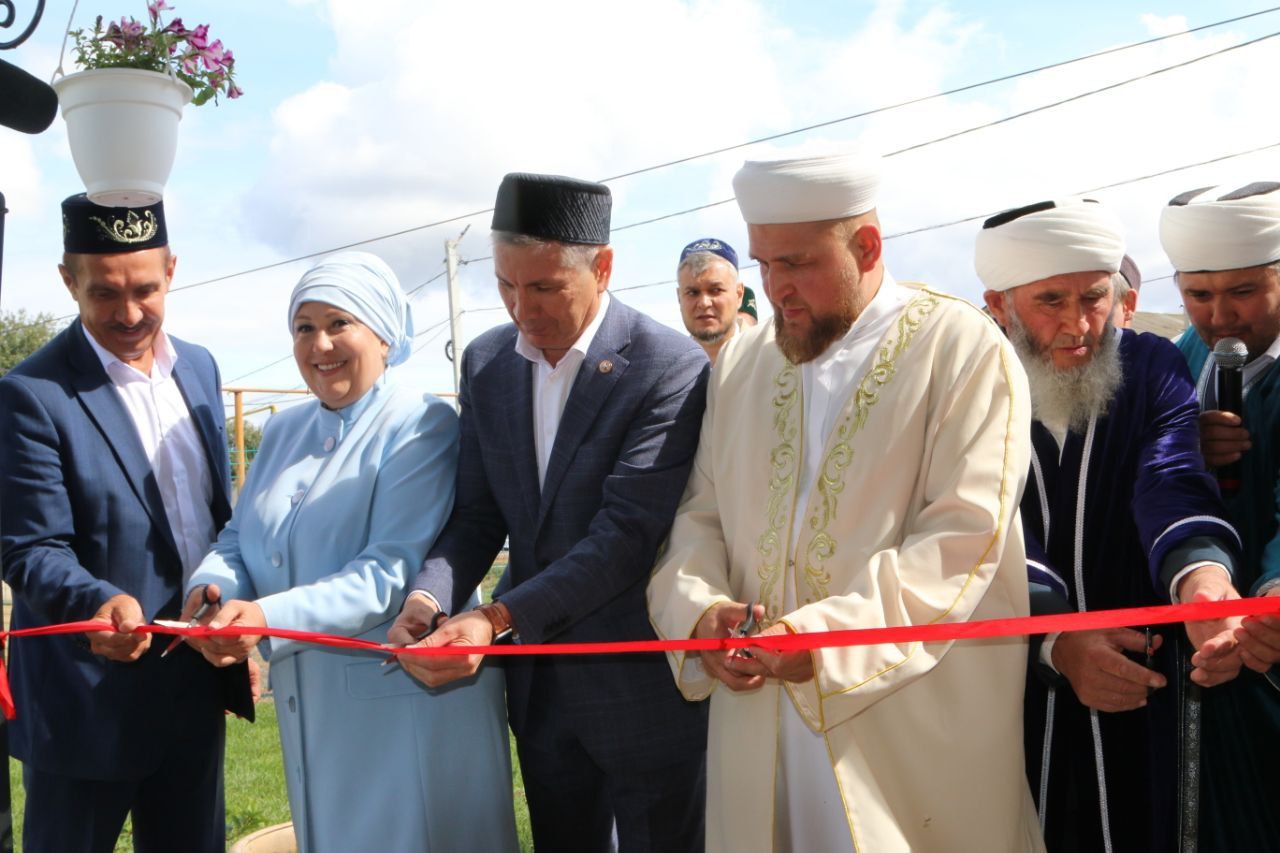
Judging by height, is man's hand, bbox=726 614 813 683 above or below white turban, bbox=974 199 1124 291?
below

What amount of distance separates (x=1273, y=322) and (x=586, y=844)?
7.90 feet

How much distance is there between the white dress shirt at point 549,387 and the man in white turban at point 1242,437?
5.40ft

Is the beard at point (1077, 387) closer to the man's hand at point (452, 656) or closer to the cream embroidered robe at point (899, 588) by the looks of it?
the cream embroidered robe at point (899, 588)

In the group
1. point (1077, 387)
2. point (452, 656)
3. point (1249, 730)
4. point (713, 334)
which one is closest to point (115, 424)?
point (452, 656)

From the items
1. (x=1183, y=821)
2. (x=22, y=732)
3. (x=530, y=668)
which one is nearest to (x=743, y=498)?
(x=530, y=668)

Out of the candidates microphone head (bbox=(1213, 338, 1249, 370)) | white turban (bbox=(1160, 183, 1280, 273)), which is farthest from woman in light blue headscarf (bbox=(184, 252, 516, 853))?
white turban (bbox=(1160, 183, 1280, 273))

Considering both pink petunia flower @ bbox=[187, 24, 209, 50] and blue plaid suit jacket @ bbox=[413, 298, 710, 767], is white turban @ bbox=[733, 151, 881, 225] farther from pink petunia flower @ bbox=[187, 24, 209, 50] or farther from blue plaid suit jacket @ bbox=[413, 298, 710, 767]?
pink petunia flower @ bbox=[187, 24, 209, 50]

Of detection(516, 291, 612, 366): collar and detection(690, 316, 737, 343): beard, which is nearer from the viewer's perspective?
detection(516, 291, 612, 366): collar

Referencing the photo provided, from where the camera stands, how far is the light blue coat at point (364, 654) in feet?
10.1

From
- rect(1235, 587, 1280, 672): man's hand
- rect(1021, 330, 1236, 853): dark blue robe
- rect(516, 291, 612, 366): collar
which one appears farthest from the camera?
rect(516, 291, 612, 366): collar

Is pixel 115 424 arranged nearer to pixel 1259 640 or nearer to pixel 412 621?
pixel 412 621

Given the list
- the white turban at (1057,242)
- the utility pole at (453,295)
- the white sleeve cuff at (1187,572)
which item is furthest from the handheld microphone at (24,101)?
the utility pole at (453,295)

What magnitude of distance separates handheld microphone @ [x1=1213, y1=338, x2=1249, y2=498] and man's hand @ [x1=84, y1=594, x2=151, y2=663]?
294 centimetres

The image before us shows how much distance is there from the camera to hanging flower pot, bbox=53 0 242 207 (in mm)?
3775
